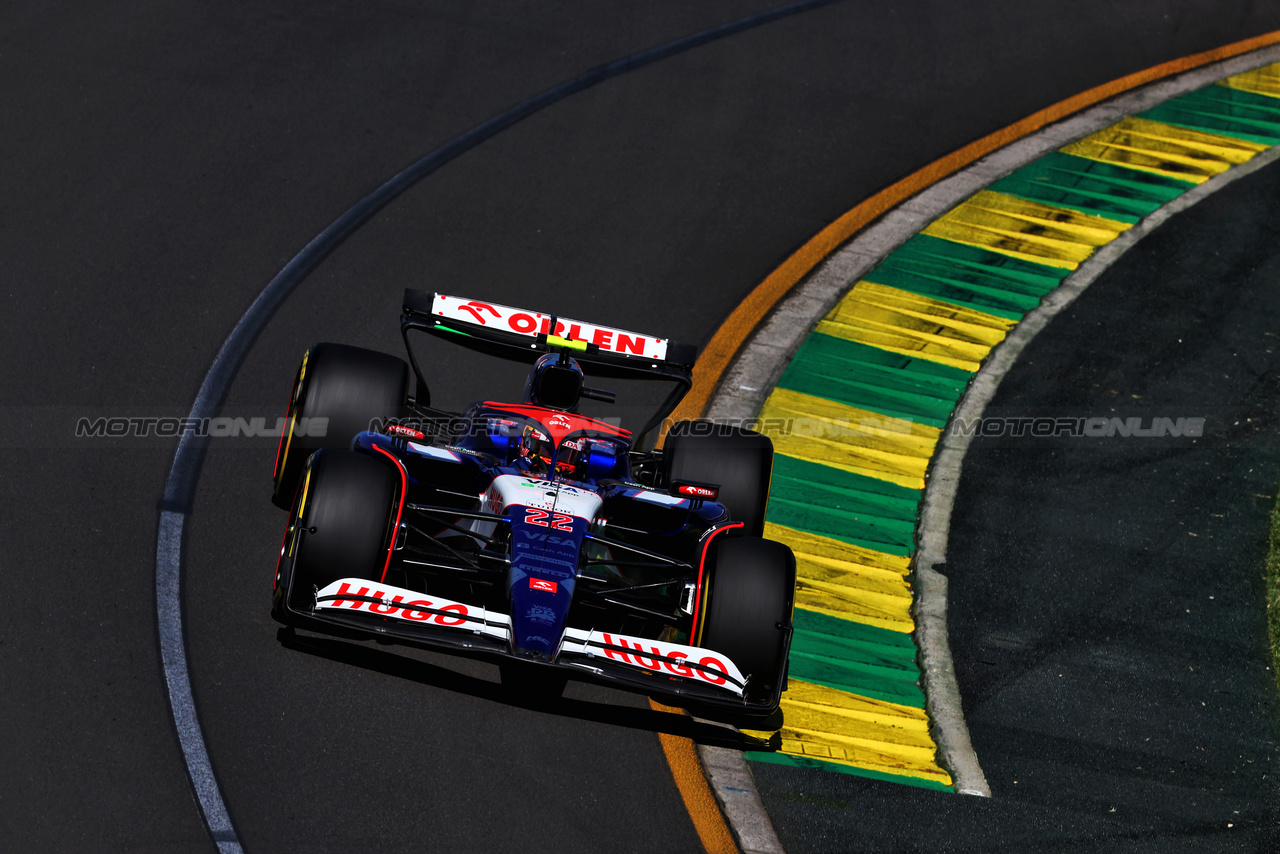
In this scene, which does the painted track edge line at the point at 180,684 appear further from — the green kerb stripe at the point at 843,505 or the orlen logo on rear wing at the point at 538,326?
the green kerb stripe at the point at 843,505

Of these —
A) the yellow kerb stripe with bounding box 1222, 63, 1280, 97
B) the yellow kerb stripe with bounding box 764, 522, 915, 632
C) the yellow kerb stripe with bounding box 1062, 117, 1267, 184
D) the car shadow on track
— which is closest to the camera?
the car shadow on track

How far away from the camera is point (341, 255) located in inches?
373

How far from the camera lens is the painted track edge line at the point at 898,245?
7121 millimetres

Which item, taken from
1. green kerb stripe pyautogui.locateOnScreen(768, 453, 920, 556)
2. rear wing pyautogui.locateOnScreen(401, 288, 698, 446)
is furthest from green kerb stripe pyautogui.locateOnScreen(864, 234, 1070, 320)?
rear wing pyautogui.locateOnScreen(401, 288, 698, 446)

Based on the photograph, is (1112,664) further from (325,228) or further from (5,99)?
(5,99)

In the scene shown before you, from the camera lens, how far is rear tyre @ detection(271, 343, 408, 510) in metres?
7.06

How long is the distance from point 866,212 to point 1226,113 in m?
4.48

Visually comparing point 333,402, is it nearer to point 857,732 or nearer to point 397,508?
point 397,508

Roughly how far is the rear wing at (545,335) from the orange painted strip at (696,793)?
198 cm

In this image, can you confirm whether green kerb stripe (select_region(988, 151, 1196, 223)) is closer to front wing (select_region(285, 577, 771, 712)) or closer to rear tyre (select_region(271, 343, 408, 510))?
rear tyre (select_region(271, 343, 408, 510))

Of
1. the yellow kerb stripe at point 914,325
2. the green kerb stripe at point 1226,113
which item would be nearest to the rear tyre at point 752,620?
the yellow kerb stripe at point 914,325

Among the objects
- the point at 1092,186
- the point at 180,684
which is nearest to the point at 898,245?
the point at 1092,186

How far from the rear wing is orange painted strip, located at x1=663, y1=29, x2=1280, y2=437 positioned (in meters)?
1.28

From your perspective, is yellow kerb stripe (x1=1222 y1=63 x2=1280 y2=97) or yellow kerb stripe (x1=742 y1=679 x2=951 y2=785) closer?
yellow kerb stripe (x1=742 y1=679 x2=951 y2=785)
